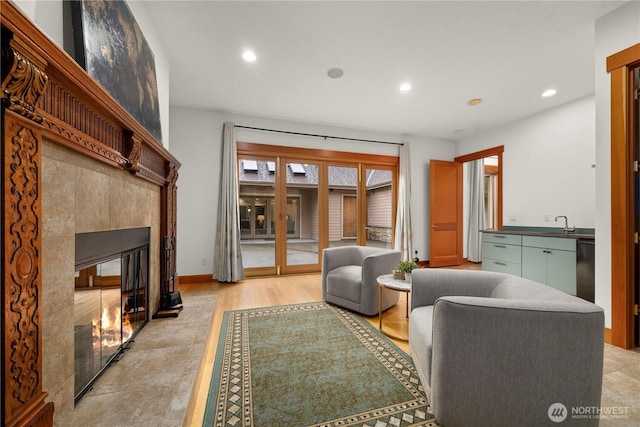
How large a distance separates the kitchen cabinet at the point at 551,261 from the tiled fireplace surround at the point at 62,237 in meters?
4.54

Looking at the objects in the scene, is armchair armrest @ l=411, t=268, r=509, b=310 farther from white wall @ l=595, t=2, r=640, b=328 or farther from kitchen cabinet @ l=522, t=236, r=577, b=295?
kitchen cabinet @ l=522, t=236, r=577, b=295

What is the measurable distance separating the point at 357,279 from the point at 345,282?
16 centimetres

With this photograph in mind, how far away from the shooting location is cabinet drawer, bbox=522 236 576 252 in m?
3.14

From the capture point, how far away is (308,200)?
4766 millimetres

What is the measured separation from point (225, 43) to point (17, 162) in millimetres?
2324

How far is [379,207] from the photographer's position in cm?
529

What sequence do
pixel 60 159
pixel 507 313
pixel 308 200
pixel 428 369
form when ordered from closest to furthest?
pixel 60 159
pixel 507 313
pixel 428 369
pixel 308 200

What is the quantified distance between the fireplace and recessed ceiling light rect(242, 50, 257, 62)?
200cm

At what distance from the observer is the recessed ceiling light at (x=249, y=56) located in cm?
268

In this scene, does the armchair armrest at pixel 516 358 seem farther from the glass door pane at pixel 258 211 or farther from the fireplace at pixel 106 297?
the glass door pane at pixel 258 211

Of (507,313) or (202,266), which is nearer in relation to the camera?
(507,313)

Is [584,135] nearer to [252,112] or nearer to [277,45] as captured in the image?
[277,45]

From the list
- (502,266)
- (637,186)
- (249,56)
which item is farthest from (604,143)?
(249,56)

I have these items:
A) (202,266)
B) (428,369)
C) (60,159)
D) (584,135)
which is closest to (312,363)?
(428,369)
